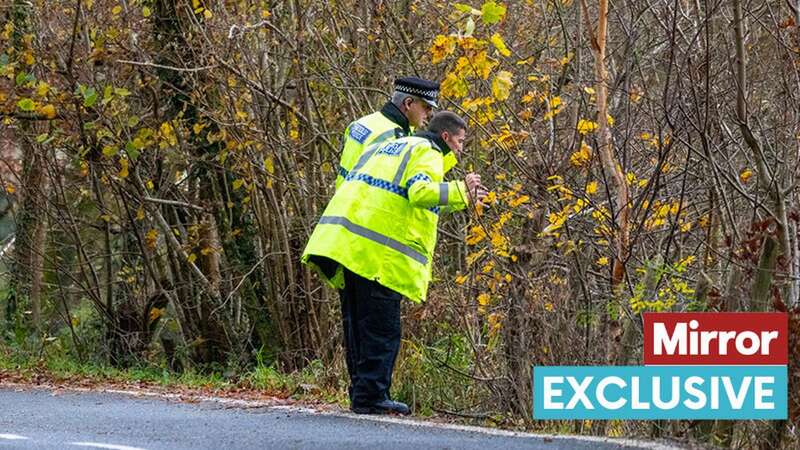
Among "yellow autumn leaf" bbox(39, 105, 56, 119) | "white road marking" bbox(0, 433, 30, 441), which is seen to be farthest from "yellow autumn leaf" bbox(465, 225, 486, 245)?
"yellow autumn leaf" bbox(39, 105, 56, 119)

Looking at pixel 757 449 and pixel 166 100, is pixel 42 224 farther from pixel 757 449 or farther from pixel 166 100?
pixel 757 449

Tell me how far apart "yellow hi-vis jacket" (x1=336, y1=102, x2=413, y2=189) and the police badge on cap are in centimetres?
15

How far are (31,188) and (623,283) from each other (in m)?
10.5

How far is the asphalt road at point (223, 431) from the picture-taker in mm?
7879

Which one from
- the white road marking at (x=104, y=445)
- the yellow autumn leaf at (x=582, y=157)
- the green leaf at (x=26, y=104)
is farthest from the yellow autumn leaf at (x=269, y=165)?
the white road marking at (x=104, y=445)

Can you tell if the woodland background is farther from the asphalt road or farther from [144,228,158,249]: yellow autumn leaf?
the asphalt road

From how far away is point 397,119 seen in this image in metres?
9.80

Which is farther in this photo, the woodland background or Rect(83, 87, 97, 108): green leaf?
Rect(83, 87, 97, 108): green leaf

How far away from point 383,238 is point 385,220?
0.11 metres

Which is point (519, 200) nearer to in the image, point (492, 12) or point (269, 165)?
point (492, 12)

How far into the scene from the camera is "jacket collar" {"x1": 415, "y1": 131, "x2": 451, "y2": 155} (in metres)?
9.62

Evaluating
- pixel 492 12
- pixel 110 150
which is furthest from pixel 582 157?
pixel 110 150

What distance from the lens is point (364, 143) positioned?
972cm

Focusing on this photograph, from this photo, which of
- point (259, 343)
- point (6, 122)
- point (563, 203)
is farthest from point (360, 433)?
point (6, 122)
